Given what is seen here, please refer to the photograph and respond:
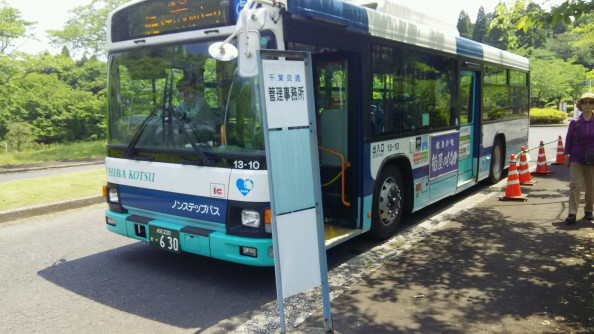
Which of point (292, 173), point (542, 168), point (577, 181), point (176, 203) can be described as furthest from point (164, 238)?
point (542, 168)

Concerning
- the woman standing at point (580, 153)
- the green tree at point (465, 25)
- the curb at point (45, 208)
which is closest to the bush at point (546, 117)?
the woman standing at point (580, 153)

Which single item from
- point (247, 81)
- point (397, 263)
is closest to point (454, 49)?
point (397, 263)

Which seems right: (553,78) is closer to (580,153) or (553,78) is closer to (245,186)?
(580,153)

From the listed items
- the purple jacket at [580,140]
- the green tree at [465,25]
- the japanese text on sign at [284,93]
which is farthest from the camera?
the green tree at [465,25]

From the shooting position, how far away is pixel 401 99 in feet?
20.6

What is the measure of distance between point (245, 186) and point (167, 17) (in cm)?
193

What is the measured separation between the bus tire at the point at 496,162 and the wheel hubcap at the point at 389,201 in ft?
15.0

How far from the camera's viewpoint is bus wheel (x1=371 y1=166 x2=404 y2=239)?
5.99m

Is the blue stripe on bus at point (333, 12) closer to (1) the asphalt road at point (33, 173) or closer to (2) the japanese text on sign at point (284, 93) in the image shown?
(2) the japanese text on sign at point (284, 93)

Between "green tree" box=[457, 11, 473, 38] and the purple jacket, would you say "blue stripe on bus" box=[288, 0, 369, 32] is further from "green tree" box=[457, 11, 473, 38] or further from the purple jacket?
"green tree" box=[457, 11, 473, 38]

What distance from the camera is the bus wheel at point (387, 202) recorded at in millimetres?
5988

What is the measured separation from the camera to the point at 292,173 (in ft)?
11.8

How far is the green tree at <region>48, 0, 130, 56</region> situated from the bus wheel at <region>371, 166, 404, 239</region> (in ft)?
86.7

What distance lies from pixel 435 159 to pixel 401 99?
1.49 m
